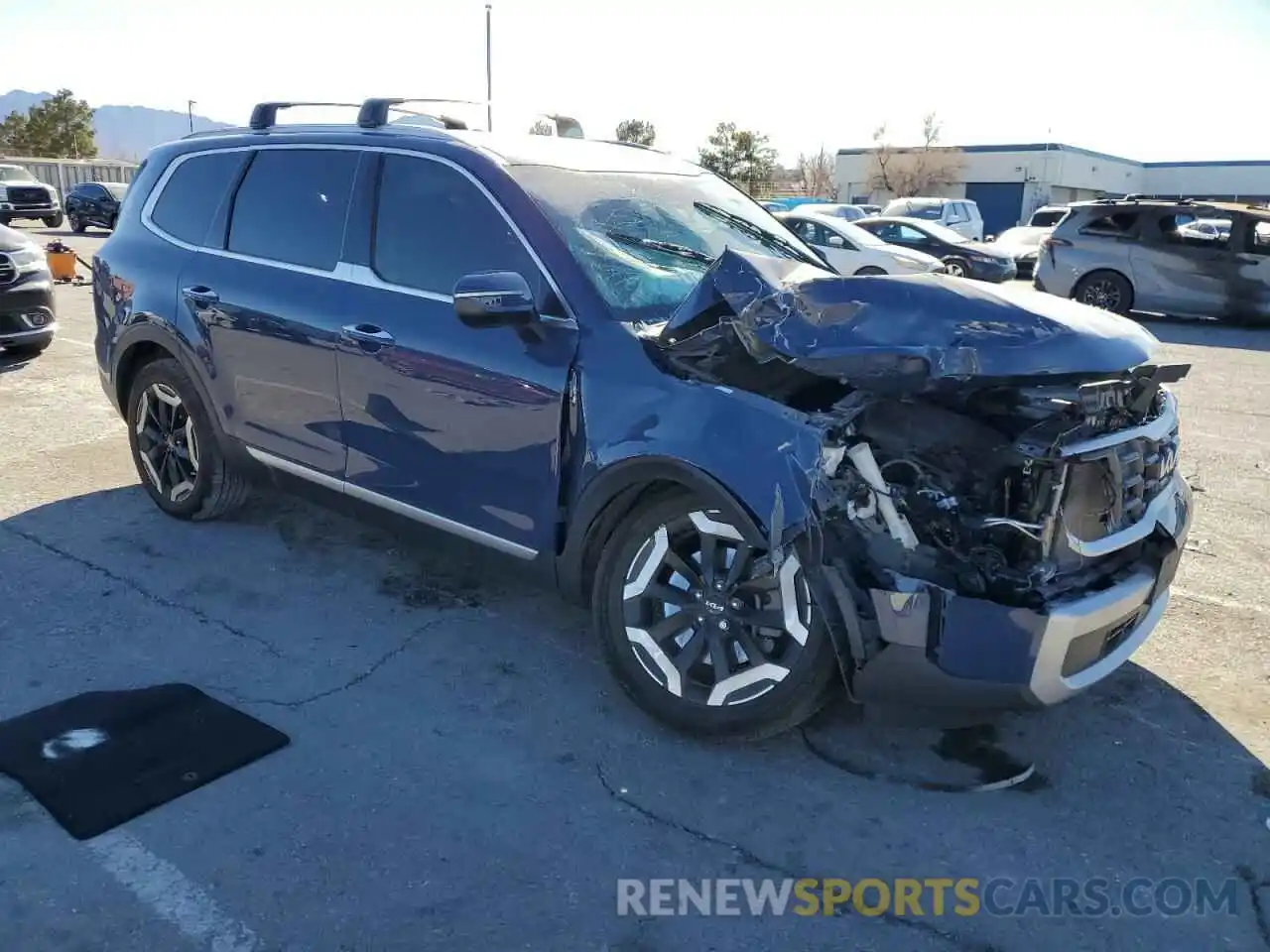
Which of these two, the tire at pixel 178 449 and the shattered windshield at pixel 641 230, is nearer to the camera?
the shattered windshield at pixel 641 230

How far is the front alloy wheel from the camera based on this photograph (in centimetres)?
514

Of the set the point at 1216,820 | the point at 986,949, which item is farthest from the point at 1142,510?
the point at 986,949

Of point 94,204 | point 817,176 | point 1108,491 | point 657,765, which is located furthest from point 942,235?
point 817,176

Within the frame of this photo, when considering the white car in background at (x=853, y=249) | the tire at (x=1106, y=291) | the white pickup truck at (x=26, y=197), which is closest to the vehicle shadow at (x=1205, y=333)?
the tire at (x=1106, y=291)

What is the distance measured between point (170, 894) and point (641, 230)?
2.70 m

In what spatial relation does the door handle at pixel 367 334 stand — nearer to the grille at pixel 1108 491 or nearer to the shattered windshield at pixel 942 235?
the grille at pixel 1108 491

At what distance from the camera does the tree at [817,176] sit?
7423 cm

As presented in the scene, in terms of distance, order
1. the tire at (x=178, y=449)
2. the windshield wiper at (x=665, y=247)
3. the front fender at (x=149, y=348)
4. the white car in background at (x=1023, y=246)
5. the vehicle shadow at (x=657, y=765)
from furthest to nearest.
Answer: the white car in background at (x=1023, y=246) → the tire at (x=178, y=449) → the front fender at (x=149, y=348) → the windshield wiper at (x=665, y=247) → the vehicle shadow at (x=657, y=765)

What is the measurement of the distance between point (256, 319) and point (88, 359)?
6.25 meters

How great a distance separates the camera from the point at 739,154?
177 ft

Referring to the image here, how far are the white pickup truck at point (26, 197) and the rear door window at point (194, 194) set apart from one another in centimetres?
3004

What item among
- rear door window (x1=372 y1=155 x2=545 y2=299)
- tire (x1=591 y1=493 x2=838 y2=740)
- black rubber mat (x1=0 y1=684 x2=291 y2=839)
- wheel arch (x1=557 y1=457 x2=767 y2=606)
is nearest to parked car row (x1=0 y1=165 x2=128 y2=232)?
rear door window (x1=372 y1=155 x2=545 y2=299)

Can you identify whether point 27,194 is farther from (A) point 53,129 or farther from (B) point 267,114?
(B) point 267,114

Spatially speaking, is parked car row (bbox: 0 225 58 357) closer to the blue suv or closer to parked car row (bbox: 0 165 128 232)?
the blue suv
